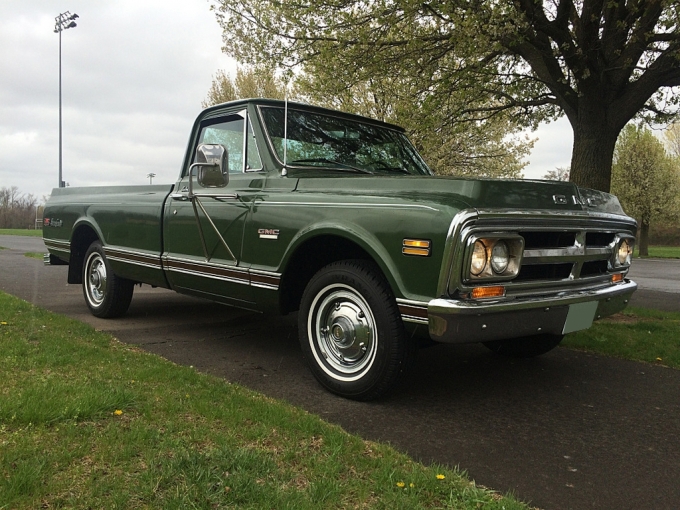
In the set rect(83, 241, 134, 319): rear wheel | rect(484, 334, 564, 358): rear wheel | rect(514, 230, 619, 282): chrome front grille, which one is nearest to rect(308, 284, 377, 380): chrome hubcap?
rect(514, 230, 619, 282): chrome front grille

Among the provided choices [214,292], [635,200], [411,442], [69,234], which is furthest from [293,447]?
[635,200]

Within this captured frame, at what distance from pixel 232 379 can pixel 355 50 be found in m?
5.59

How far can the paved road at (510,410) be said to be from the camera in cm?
254

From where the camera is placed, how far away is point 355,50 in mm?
7938

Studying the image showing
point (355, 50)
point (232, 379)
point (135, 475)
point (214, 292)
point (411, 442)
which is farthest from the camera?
point (355, 50)

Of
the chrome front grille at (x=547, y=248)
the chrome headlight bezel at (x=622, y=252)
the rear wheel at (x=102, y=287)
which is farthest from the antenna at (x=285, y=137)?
the rear wheel at (x=102, y=287)

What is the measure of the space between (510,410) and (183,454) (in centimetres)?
199

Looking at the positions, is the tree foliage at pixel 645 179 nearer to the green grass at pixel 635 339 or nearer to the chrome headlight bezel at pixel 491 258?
the green grass at pixel 635 339

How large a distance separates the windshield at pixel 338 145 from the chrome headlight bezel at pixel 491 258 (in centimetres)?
169

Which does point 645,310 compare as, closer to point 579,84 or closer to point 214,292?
point 579,84

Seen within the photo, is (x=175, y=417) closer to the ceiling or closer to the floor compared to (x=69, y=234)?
closer to the floor

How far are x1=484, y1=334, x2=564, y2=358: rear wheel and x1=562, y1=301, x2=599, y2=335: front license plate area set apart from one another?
0.98 metres

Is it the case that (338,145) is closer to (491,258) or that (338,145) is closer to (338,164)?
(338,164)

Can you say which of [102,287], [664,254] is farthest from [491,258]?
[664,254]
